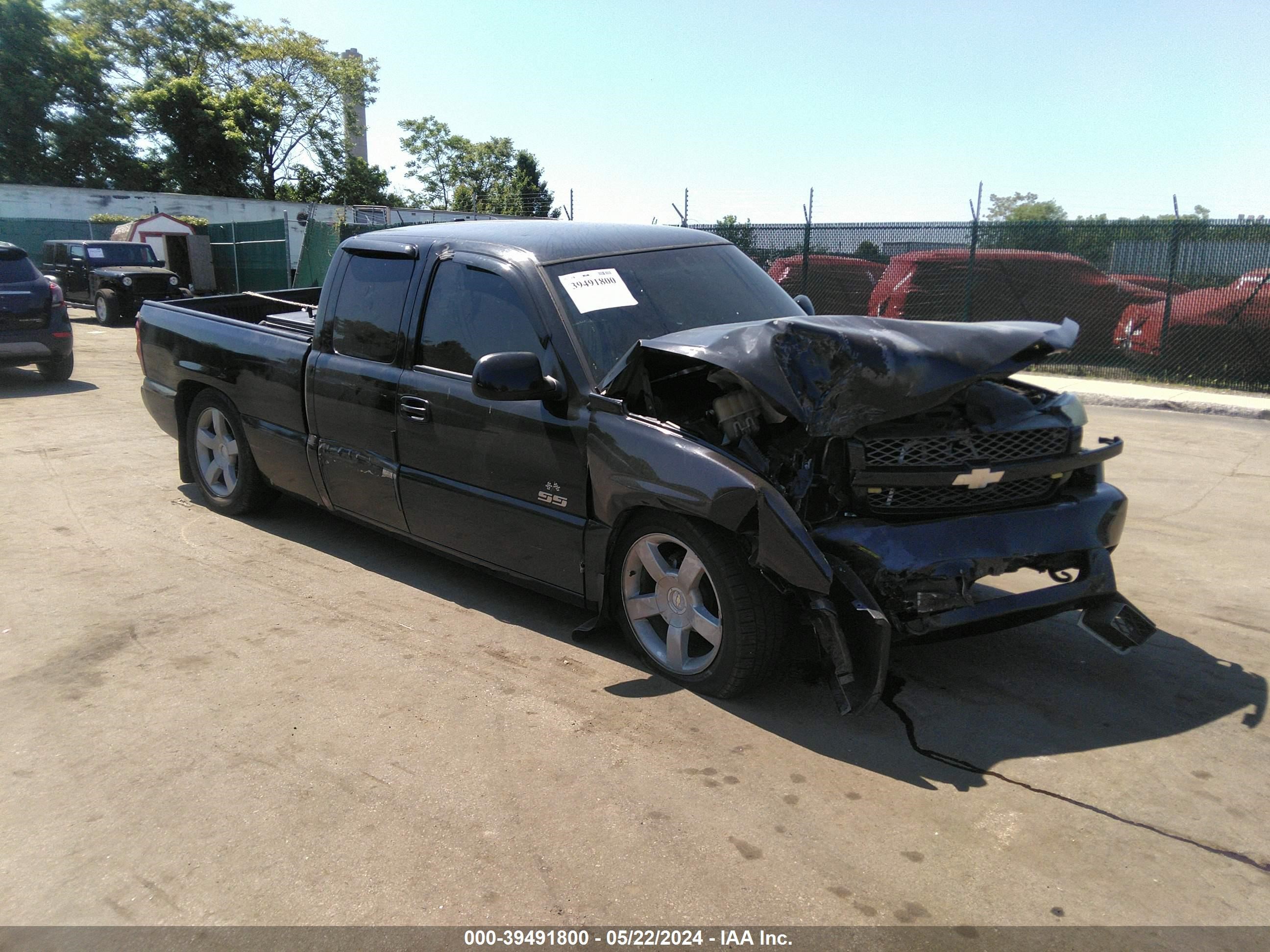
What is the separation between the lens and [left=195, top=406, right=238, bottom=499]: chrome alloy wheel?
6176 millimetres

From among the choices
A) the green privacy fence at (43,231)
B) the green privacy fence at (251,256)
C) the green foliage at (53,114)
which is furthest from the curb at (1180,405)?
the green foliage at (53,114)

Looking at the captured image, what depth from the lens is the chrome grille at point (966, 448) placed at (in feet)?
11.4

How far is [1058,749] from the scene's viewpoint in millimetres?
3322

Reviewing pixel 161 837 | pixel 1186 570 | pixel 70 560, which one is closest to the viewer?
pixel 161 837

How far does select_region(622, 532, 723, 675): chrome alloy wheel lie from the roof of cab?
59.3 inches

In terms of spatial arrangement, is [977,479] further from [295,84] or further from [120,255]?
[295,84]

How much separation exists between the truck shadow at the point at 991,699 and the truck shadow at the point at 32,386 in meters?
9.50

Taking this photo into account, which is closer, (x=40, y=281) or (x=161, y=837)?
(x=161, y=837)

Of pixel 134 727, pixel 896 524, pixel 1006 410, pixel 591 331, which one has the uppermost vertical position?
pixel 591 331

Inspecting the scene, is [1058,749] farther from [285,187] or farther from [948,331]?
[285,187]

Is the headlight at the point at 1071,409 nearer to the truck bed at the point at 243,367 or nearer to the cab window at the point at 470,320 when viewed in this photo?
the cab window at the point at 470,320

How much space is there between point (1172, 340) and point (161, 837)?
14.3m

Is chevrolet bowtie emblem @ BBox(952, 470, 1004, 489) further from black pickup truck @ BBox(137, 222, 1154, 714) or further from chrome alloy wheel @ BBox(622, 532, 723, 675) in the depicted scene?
chrome alloy wheel @ BBox(622, 532, 723, 675)

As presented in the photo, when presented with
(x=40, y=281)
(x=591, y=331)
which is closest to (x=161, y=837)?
(x=591, y=331)
